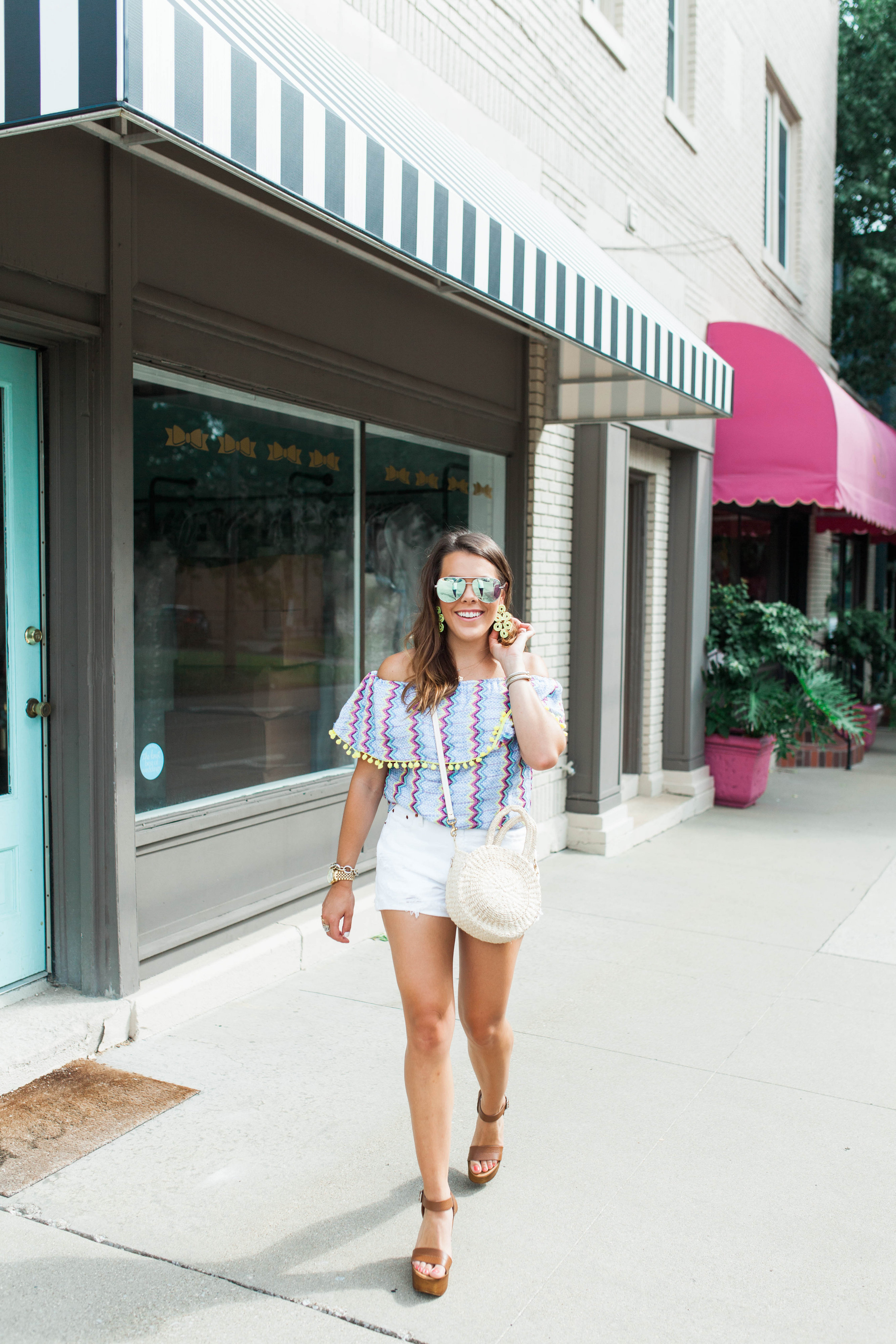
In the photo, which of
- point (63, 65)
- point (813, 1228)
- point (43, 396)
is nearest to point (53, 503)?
point (43, 396)

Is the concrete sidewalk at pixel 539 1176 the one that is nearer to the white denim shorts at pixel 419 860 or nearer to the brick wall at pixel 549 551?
the white denim shorts at pixel 419 860

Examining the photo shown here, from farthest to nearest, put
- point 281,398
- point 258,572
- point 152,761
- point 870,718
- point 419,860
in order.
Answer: point 870,718, point 258,572, point 281,398, point 152,761, point 419,860

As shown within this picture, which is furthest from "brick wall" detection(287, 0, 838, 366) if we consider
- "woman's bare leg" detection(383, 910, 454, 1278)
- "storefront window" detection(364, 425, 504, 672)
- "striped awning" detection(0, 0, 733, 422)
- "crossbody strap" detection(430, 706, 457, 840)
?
"woman's bare leg" detection(383, 910, 454, 1278)

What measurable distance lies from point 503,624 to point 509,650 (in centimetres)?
8

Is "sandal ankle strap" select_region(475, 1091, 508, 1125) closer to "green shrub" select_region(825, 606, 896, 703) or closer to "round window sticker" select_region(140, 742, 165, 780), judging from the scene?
"round window sticker" select_region(140, 742, 165, 780)

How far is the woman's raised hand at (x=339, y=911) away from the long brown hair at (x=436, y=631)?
52 cm

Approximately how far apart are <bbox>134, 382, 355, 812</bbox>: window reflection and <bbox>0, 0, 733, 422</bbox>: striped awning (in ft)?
4.37

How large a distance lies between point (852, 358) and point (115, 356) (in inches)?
628

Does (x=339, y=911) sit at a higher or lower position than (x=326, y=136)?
lower

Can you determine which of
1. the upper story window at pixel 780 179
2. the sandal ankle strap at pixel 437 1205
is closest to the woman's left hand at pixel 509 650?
the sandal ankle strap at pixel 437 1205

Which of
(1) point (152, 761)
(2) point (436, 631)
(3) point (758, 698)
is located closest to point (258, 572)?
(1) point (152, 761)

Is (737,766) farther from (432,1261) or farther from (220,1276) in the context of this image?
(220,1276)

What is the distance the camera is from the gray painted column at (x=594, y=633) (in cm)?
758

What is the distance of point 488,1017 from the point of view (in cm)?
309
